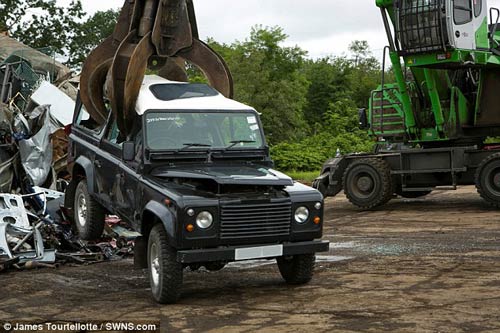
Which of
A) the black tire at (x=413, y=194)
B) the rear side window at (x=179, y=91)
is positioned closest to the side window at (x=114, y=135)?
the rear side window at (x=179, y=91)

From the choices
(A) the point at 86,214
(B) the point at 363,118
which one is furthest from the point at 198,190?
(B) the point at 363,118

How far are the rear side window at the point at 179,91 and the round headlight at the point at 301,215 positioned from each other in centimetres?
226

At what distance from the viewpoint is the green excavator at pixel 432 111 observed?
1527 centimetres

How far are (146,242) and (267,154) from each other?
181 cm

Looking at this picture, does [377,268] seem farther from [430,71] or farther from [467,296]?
[430,71]

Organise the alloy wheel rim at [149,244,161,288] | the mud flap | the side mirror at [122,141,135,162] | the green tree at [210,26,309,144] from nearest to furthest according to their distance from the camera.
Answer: the alloy wheel rim at [149,244,161,288] → the side mirror at [122,141,135,162] → the mud flap → the green tree at [210,26,309,144]

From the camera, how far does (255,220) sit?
8.00 m

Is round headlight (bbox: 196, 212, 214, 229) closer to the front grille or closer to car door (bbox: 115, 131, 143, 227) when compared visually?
the front grille

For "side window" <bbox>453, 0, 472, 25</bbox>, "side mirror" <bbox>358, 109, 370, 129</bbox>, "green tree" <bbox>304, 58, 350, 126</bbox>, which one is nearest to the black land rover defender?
"side window" <bbox>453, 0, 472, 25</bbox>

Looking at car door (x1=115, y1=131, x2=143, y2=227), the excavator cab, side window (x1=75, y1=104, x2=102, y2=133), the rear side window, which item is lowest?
car door (x1=115, y1=131, x2=143, y2=227)

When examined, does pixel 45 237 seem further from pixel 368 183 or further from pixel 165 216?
pixel 368 183

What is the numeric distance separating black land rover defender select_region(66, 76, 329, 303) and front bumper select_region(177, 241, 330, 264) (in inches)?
0.4

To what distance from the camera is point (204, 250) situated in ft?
25.5

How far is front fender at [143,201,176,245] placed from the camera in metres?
7.72
